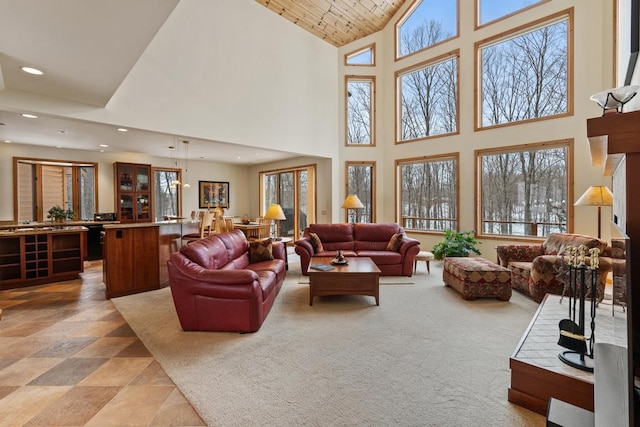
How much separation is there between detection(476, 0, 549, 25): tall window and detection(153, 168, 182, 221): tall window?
29.3 feet

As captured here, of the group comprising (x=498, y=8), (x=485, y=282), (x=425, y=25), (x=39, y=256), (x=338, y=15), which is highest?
(x=338, y=15)

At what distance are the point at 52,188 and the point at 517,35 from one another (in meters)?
11.3

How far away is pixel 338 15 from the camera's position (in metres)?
7.32

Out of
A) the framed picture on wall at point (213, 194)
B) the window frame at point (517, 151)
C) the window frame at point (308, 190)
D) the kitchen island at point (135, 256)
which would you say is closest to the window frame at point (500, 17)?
the window frame at point (517, 151)

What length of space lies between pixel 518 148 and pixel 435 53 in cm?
310

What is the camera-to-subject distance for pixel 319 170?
8312 mm

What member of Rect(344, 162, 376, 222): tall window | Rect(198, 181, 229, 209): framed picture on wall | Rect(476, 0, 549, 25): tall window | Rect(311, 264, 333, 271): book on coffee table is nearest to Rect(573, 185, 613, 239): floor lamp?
Rect(311, 264, 333, 271): book on coffee table

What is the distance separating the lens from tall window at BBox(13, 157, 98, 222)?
698 cm

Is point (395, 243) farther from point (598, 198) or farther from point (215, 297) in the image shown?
point (215, 297)

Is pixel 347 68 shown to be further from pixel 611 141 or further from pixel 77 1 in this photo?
pixel 611 141

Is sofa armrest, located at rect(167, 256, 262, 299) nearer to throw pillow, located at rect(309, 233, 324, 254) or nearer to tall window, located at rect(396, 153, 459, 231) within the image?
throw pillow, located at rect(309, 233, 324, 254)

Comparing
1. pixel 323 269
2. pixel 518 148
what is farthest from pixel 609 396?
pixel 518 148

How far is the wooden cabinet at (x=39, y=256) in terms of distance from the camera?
4781 mm

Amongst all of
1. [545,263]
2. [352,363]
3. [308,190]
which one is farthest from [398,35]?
[352,363]
